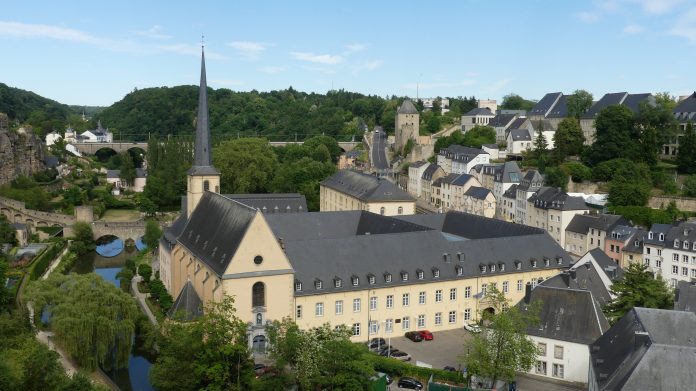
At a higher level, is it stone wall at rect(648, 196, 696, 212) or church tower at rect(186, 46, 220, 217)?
church tower at rect(186, 46, 220, 217)

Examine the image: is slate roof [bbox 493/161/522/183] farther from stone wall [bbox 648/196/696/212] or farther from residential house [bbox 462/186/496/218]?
stone wall [bbox 648/196/696/212]

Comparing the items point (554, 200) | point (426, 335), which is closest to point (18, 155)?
point (554, 200)

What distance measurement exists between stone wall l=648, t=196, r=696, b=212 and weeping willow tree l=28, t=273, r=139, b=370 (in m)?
50.5

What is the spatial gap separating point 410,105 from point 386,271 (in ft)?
245

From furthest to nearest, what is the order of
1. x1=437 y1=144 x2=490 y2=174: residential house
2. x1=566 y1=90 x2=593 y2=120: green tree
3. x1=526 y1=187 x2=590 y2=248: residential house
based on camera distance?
x1=566 y1=90 x2=593 y2=120: green tree < x1=437 y1=144 x2=490 y2=174: residential house < x1=526 y1=187 x2=590 y2=248: residential house

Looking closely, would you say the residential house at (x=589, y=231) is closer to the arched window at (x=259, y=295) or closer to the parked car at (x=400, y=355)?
the parked car at (x=400, y=355)

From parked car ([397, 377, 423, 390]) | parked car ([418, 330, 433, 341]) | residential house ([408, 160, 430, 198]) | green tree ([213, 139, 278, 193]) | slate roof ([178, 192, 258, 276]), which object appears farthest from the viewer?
residential house ([408, 160, 430, 198])

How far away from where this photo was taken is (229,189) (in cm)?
9075

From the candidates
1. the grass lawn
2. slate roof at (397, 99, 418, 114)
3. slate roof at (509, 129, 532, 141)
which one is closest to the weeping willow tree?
the grass lawn

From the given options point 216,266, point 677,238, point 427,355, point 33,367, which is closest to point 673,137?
point 677,238

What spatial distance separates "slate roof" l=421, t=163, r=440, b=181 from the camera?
8812 cm

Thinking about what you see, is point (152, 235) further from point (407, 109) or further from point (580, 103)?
point (580, 103)

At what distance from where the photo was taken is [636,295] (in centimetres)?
3628

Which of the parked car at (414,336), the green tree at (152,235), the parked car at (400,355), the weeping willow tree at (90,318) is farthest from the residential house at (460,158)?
the weeping willow tree at (90,318)
